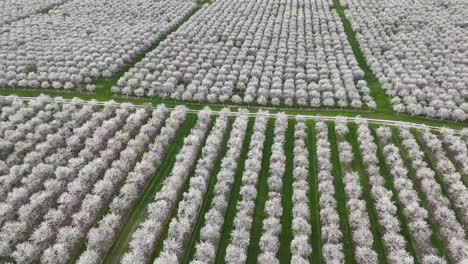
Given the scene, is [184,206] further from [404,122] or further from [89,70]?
[89,70]

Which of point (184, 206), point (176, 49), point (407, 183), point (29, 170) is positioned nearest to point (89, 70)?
point (176, 49)

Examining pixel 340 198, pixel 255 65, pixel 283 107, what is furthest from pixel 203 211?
pixel 255 65

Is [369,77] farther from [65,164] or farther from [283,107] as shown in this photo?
[65,164]

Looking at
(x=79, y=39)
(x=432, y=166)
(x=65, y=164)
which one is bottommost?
(x=432, y=166)

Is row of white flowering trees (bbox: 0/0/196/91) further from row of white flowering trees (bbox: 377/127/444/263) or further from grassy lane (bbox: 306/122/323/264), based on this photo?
row of white flowering trees (bbox: 377/127/444/263)

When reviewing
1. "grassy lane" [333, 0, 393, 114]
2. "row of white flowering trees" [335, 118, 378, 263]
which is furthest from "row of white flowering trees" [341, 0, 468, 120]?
"row of white flowering trees" [335, 118, 378, 263]
